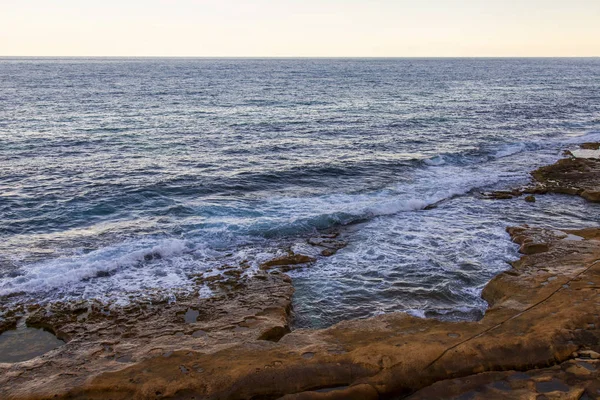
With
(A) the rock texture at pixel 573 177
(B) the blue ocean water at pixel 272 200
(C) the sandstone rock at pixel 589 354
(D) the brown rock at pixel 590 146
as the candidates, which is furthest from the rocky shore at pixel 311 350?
(D) the brown rock at pixel 590 146

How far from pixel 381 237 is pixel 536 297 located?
7502 mm

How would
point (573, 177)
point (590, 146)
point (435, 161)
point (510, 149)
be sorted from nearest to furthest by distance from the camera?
point (573, 177), point (435, 161), point (590, 146), point (510, 149)

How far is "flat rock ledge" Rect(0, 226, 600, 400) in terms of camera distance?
9211 mm

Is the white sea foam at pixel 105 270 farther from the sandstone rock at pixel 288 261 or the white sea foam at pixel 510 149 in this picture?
the white sea foam at pixel 510 149

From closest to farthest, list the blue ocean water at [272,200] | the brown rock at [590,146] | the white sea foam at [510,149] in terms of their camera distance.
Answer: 1. the blue ocean water at [272,200]
2. the white sea foam at [510,149]
3. the brown rock at [590,146]

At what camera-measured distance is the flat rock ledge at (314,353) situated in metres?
9.21

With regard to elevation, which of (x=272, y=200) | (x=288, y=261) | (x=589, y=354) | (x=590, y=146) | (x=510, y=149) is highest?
(x=590, y=146)

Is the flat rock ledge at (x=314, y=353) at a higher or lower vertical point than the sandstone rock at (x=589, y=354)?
lower

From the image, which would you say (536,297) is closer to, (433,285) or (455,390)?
(433,285)

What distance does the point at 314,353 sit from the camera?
10.3m

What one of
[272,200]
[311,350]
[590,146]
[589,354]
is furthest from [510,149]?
[311,350]

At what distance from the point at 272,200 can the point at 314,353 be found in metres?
15.0

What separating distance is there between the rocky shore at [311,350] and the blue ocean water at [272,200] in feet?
4.28

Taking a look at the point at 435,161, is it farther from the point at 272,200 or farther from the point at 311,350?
the point at 311,350
